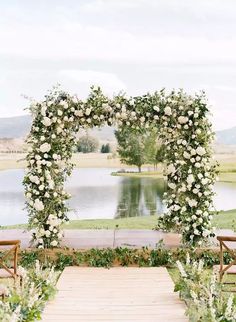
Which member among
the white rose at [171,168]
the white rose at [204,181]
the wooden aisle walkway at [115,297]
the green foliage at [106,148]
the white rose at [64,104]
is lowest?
the wooden aisle walkway at [115,297]

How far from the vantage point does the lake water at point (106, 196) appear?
61.7ft

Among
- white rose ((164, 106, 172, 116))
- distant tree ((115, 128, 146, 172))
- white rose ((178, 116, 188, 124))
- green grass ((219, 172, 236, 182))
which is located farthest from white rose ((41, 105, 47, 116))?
green grass ((219, 172, 236, 182))

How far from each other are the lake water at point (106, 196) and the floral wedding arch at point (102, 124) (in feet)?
22.1

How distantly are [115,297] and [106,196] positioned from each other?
1383 centimetres

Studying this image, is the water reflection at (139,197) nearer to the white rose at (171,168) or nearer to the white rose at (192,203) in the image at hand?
the white rose at (171,168)

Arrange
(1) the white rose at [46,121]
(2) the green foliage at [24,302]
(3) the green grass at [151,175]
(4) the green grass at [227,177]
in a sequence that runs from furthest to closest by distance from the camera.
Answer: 1. (4) the green grass at [227,177]
2. (3) the green grass at [151,175]
3. (1) the white rose at [46,121]
4. (2) the green foliage at [24,302]

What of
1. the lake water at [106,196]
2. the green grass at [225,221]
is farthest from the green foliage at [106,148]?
the green grass at [225,221]

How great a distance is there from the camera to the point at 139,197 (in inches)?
867

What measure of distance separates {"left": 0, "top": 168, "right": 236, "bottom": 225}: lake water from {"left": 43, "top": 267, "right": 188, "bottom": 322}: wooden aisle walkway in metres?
7.98

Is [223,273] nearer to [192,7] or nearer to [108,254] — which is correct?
[108,254]

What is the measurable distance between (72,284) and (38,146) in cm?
243

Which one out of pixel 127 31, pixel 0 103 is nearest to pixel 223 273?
pixel 127 31

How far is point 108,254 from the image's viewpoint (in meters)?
9.64

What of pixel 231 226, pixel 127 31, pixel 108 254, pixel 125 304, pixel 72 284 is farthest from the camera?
pixel 127 31
